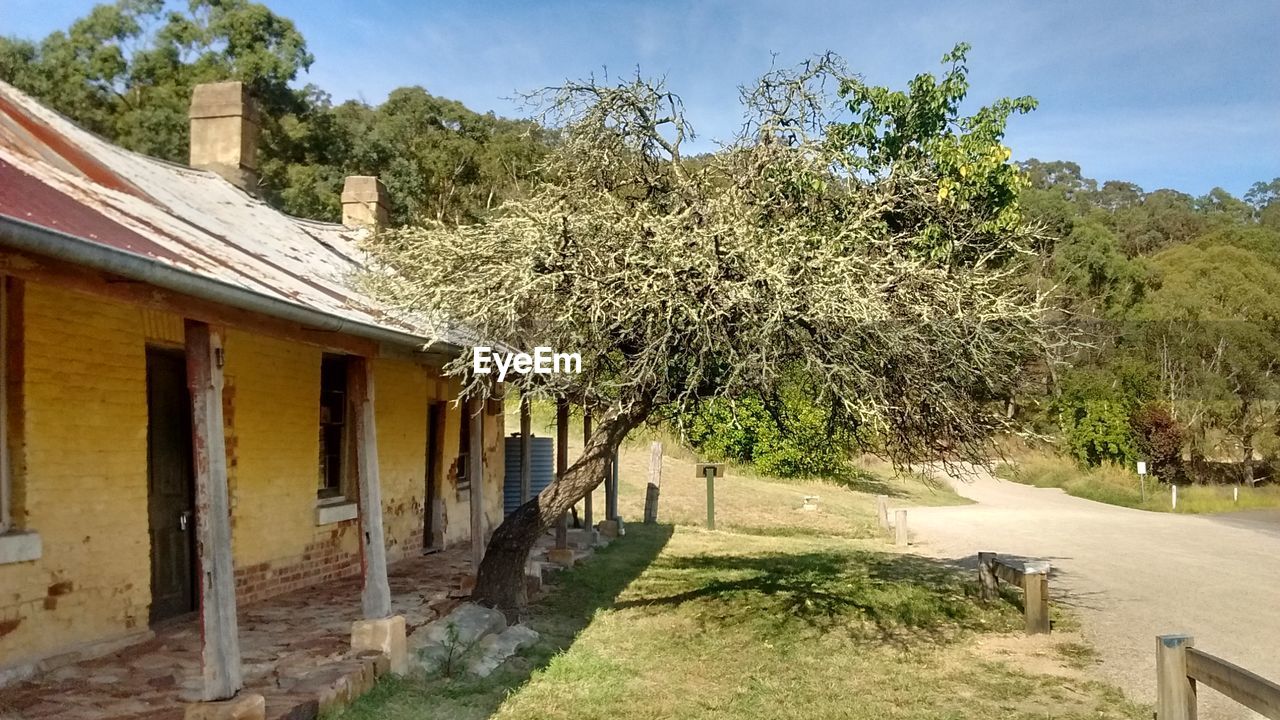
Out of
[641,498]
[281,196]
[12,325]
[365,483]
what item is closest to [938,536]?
[641,498]

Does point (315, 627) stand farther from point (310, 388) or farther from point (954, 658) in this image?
point (954, 658)

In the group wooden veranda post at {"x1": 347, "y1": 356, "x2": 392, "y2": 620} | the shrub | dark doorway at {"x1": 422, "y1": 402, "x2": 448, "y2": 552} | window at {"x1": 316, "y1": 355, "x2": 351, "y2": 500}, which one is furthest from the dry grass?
the shrub

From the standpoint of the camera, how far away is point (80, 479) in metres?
6.54

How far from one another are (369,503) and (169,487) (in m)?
1.71

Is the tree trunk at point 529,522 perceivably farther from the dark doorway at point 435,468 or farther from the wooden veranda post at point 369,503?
the dark doorway at point 435,468

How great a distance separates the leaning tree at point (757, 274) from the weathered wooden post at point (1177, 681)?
2662 millimetres

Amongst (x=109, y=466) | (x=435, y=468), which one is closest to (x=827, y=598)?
(x=435, y=468)

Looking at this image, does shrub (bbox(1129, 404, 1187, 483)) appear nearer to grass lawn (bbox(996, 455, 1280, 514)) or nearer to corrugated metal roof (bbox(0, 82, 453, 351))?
grass lawn (bbox(996, 455, 1280, 514))

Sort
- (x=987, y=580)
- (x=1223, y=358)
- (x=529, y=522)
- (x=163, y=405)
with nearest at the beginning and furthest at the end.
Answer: (x=163, y=405) → (x=529, y=522) → (x=987, y=580) → (x=1223, y=358)

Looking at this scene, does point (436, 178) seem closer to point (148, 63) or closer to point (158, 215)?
point (148, 63)

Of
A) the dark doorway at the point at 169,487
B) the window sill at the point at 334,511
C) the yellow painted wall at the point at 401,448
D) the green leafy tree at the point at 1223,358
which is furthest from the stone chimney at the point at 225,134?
the green leafy tree at the point at 1223,358

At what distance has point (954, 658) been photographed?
9.04 meters

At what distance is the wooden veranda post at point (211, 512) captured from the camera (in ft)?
17.2

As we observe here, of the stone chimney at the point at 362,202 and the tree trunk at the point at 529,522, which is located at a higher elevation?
the stone chimney at the point at 362,202
